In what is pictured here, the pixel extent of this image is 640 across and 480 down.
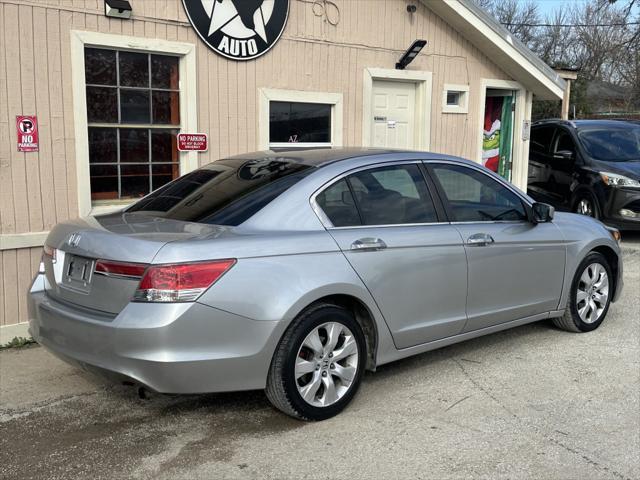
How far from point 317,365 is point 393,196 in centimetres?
127

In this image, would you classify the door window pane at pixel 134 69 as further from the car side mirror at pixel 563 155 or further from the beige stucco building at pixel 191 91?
the car side mirror at pixel 563 155

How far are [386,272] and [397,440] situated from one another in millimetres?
1004

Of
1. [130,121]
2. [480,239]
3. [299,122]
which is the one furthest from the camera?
[299,122]

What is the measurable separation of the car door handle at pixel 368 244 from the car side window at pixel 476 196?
792 mm

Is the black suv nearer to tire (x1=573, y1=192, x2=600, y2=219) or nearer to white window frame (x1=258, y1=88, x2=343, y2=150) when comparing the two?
tire (x1=573, y1=192, x2=600, y2=219)

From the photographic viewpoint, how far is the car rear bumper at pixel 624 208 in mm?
9680

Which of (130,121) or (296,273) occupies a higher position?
(130,121)

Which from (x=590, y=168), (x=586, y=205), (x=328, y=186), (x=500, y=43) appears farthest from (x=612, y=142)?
(x=328, y=186)

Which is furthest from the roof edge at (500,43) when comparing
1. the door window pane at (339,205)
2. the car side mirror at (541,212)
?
the door window pane at (339,205)

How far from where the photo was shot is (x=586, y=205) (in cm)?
1043

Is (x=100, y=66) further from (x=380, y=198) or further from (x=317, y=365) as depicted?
(x=317, y=365)

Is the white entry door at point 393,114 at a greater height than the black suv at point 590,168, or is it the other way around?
the white entry door at point 393,114

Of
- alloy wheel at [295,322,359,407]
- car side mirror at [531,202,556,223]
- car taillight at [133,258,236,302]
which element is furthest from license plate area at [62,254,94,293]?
car side mirror at [531,202,556,223]

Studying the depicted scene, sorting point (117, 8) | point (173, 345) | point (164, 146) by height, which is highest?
point (117, 8)
